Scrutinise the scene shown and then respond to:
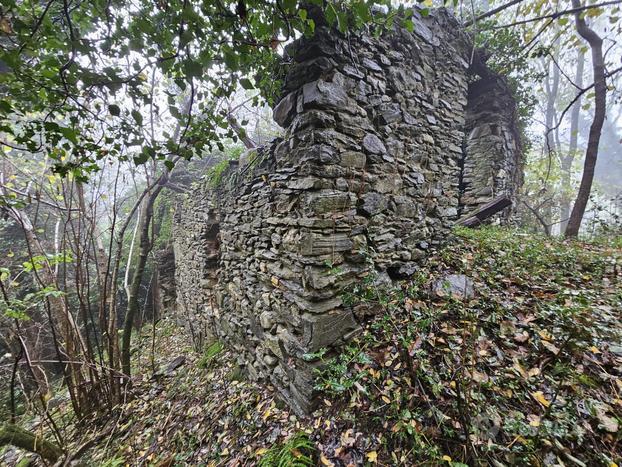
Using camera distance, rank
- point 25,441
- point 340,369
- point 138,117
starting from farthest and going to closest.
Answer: point 25,441
point 340,369
point 138,117

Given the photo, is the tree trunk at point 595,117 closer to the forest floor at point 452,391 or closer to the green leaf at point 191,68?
the forest floor at point 452,391

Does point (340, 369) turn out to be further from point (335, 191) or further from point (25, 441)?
point (25, 441)

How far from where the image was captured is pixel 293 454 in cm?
176

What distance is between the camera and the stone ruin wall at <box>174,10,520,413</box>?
207 centimetres

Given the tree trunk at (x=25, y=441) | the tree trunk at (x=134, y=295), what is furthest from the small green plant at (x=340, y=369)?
the tree trunk at (x=134, y=295)

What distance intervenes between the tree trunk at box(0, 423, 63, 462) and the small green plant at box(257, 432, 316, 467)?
2.36 m

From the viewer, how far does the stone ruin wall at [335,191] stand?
2.07 m

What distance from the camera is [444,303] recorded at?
7.59 ft

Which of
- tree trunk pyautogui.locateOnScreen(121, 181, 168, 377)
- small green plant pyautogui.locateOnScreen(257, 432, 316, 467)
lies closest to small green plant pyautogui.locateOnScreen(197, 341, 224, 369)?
tree trunk pyautogui.locateOnScreen(121, 181, 168, 377)

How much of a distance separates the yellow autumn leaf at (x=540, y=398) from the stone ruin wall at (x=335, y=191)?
1255 millimetres

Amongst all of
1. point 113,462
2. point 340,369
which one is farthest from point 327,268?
point 113,462

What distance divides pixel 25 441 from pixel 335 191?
3.84 meters

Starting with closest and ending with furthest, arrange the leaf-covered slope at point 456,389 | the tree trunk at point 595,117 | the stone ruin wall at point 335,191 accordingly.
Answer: the leaf-covered slope at point 456,389, the stone ruin wall at point 335,191, the tree trunk at point 595,117

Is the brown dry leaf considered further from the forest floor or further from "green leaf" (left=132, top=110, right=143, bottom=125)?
"green leaf" (left=132, top=110, right=143, bottom=125)
